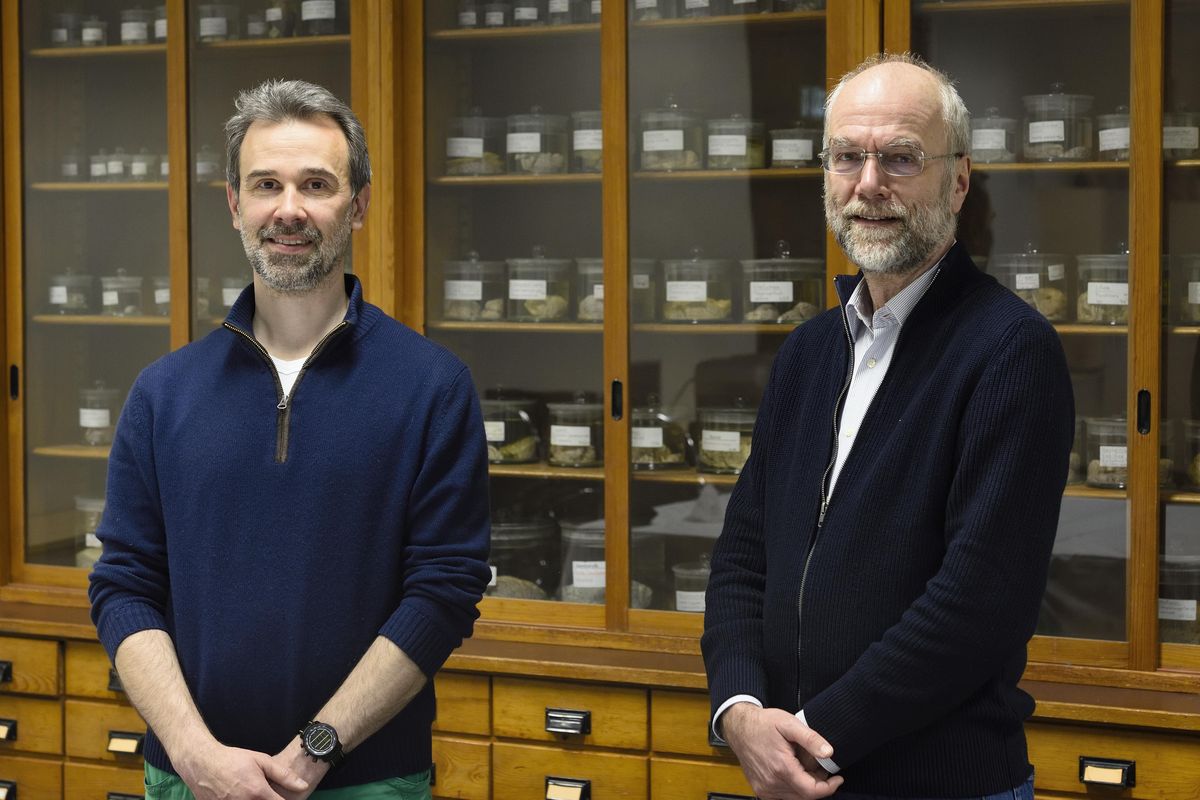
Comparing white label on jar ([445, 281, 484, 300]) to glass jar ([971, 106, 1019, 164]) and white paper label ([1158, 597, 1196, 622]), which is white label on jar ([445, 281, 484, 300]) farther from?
white paper label ([1158, 597, 1196, 622])

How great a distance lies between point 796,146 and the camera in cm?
308

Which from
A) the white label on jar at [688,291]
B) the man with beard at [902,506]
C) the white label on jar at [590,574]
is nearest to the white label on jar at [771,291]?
the white label on jar at [688,291]

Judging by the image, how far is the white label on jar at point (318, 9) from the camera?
10.8ft

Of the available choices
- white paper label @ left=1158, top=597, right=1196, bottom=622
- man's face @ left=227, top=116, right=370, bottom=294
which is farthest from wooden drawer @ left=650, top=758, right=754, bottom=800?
man's face @ left=227, top=116, right=370, bottom=294

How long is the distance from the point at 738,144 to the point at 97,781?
2138mm

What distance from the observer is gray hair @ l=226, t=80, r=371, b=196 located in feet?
5.81

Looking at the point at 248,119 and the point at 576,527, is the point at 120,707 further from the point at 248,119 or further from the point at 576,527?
the point at 248,119

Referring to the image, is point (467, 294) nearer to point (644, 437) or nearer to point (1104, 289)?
point (644, 437)

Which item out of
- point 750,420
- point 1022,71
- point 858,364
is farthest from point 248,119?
point 1022,71

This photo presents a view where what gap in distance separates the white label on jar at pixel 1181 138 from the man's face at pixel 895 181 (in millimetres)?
Answer: 1306

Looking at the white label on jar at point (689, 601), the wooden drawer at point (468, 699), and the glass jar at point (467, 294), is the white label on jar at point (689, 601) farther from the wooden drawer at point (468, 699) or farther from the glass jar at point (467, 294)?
the glass jar at point (467, 294)

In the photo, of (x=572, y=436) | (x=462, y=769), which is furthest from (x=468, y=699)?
(x=572, y=436)

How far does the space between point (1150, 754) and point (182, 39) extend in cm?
274

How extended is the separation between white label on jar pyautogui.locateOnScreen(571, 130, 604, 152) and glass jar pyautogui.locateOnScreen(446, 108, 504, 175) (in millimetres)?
208
